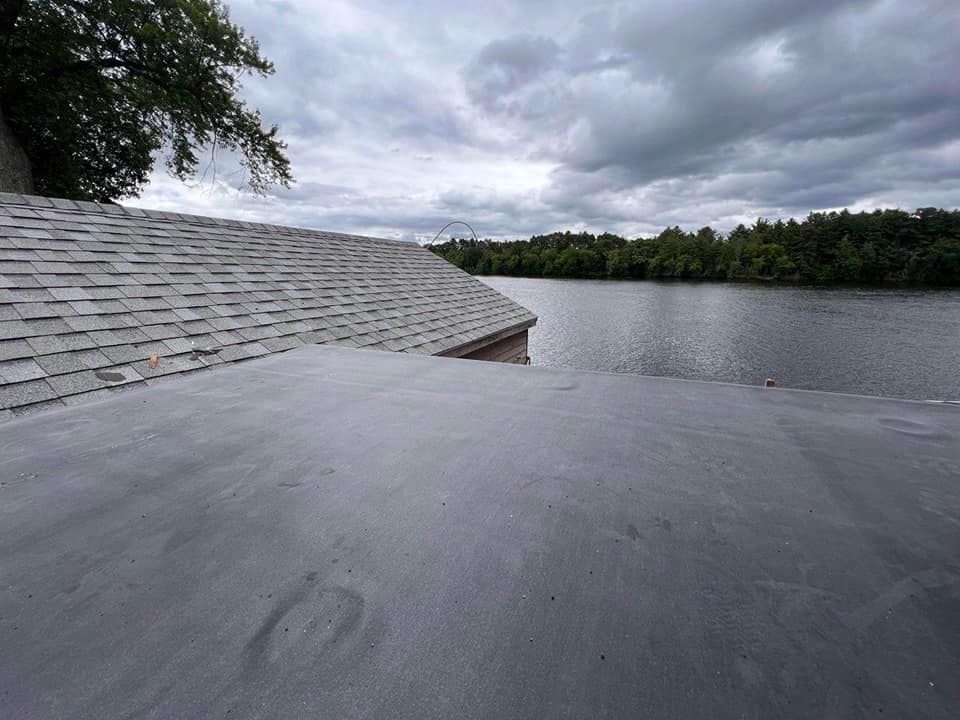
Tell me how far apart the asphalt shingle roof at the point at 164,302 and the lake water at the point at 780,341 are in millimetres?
9740

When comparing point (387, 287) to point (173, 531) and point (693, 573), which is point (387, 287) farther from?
point (693, 573)

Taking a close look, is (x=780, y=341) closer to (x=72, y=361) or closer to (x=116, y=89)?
(x=72, y=361)

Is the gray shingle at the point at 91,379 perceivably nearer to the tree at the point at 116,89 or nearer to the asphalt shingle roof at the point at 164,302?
the asphalt shingle roof at the point at 164,302

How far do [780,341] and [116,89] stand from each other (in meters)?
23.3

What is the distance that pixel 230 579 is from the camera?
0.94 metres

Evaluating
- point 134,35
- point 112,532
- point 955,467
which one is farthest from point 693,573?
point 134,35

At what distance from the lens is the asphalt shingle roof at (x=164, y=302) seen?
8.24ft

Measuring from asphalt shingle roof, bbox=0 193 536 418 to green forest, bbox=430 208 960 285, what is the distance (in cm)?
1980

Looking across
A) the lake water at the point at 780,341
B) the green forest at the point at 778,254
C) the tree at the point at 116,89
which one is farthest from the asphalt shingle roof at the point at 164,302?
the green forest at the point at 778,254

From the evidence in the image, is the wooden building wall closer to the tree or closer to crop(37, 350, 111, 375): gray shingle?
crop(37, 350, 111, 375): gray shingle

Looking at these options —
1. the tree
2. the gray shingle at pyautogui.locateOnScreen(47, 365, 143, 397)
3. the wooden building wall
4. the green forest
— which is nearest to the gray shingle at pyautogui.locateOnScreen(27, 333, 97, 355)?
the gray shingle at pyautogui.locateOnScreen(47, 365, 143, 397)

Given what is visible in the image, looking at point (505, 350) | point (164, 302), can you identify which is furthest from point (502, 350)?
point (164, 302)

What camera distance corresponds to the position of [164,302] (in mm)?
3498

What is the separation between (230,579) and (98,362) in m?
2.40
